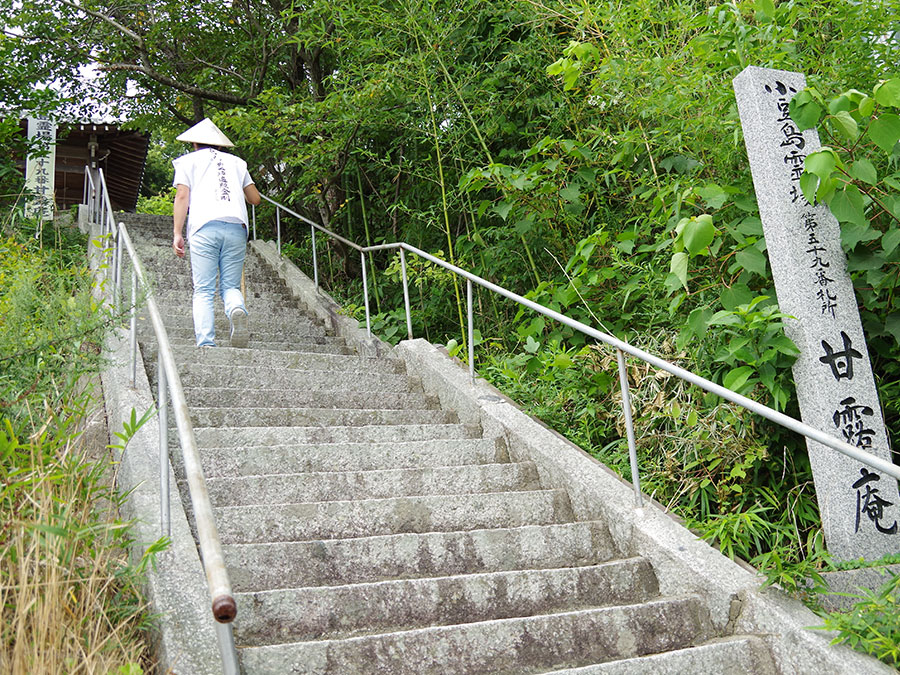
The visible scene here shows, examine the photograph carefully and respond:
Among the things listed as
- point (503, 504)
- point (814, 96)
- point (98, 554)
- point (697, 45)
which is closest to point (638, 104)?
point (697, 45)

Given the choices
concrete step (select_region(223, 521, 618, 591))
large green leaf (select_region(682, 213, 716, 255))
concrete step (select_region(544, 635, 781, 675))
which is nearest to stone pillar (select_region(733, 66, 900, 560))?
large green leaf (select_region(682, 213, 716, 255))

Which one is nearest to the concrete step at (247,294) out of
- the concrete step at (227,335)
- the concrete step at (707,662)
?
the concrete step at (227,335)

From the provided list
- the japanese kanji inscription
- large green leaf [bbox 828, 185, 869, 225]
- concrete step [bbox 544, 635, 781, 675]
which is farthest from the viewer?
the japanese kanji inscription

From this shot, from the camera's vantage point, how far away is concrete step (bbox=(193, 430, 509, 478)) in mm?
3191

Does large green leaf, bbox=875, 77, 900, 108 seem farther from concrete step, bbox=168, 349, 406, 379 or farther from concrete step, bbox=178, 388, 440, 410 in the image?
concrete step, bbox=168, 349, 406, 379

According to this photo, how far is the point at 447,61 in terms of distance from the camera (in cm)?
563

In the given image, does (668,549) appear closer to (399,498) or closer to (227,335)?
(399,498)

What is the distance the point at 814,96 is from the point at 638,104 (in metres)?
1.25

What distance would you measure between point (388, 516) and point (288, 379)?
1.69m

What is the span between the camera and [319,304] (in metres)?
6.55

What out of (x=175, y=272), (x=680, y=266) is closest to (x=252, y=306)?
(x=175, y=272)

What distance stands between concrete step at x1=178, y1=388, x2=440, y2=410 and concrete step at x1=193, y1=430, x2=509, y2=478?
0.60 metres

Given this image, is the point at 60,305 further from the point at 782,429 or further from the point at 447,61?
the point at 447,61

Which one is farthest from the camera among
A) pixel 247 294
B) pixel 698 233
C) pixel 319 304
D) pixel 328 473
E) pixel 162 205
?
pixel 162 205
